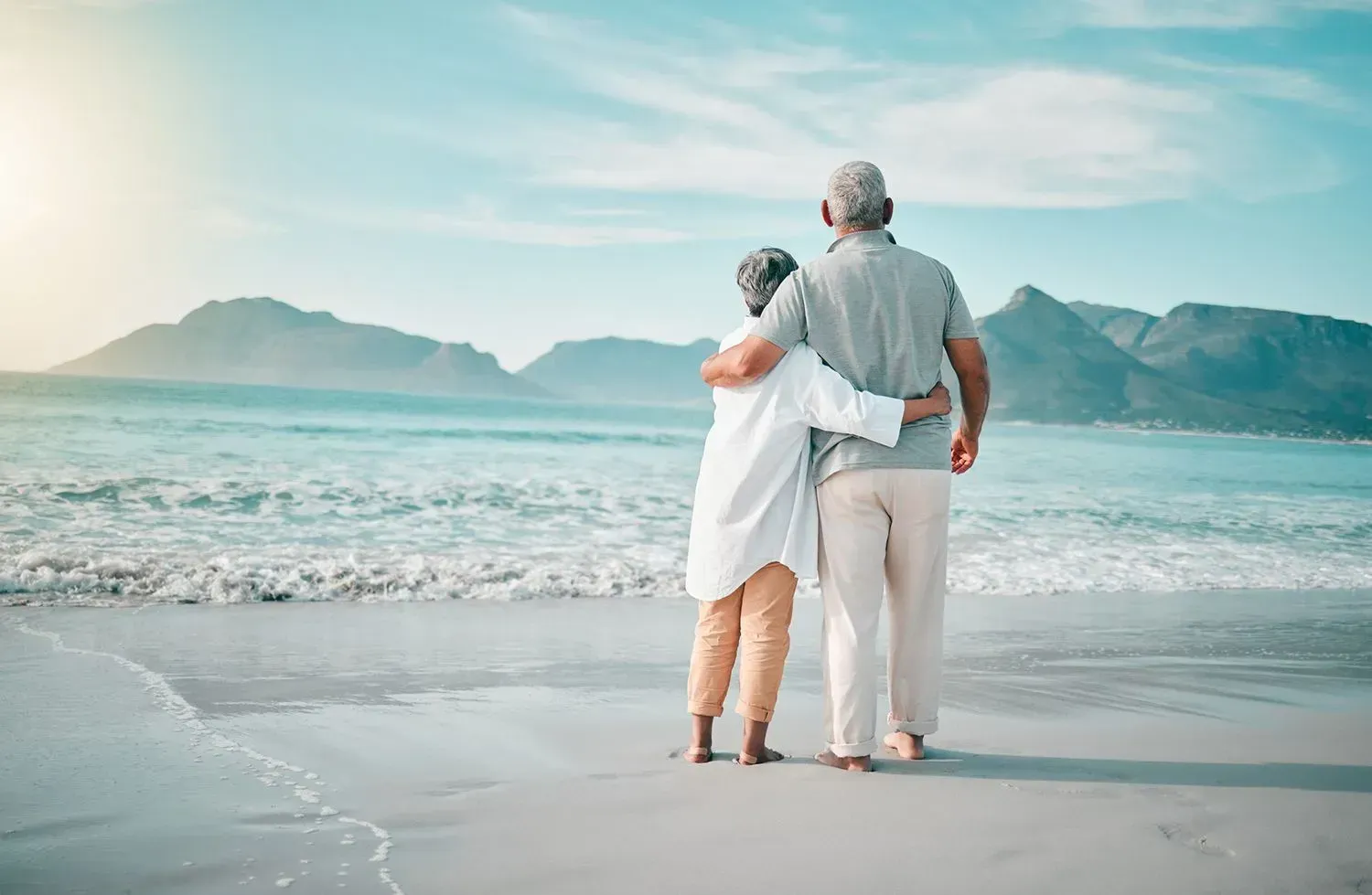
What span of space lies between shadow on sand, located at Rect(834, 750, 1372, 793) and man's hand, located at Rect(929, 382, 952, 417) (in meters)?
1.09

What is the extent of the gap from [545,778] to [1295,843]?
1977 millimetres

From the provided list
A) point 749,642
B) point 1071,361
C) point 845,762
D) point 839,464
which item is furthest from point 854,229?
point 1071,361

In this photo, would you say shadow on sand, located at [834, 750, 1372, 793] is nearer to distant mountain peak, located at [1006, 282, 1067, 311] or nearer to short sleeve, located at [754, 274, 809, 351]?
short sleeve, located at [754, 274, 809, 351]

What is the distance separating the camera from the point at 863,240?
117 inches

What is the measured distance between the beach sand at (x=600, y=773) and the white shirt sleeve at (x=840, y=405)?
1.02 m

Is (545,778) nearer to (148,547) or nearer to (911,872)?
(911,872)

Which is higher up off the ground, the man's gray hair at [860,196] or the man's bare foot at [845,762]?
the man's gray hair at [860,196]

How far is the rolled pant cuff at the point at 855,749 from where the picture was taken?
2953 millimetres

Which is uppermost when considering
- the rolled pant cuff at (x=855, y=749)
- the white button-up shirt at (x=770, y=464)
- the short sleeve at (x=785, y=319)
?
the short sleeve at (x=785, y=319)

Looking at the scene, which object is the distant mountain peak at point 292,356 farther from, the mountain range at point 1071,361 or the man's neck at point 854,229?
the man's neck at point 854,229

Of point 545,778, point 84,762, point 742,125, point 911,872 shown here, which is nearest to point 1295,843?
point 911,872

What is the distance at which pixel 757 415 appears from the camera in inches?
114

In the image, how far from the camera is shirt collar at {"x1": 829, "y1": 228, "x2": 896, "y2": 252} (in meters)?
2.96

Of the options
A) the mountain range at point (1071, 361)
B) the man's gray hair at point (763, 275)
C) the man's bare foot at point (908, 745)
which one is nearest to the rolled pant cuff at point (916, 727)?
the man's bare foot at point (908, 745)
